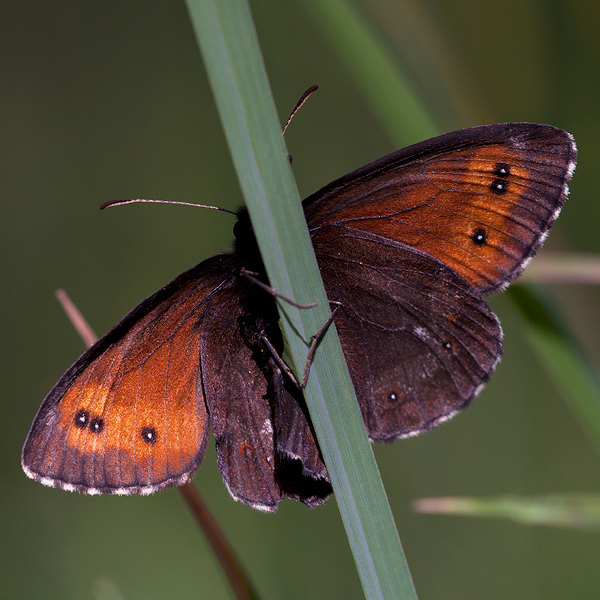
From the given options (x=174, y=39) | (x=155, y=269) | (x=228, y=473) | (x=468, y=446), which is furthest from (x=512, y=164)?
(x=174, y=39)

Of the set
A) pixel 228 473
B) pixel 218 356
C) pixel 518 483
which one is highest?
pixel 218 356

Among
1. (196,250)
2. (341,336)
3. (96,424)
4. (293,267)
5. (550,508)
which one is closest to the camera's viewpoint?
(293,267)

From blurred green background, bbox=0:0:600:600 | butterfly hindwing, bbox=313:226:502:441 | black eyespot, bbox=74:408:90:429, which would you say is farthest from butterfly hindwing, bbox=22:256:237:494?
blurred green background, bbox=0:0:600:600

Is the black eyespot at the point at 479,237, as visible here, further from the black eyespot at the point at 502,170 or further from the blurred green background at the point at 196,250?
the blurred green background at the point at 196,250

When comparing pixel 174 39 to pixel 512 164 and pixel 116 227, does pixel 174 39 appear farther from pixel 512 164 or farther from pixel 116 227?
pixel 512 164

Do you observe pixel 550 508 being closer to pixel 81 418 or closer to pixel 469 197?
pixel 469 197

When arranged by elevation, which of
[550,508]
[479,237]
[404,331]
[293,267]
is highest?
[293,267]

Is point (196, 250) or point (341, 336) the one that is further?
point (196, 250)

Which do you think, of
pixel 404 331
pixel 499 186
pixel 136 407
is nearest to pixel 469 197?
pixel 499 186
